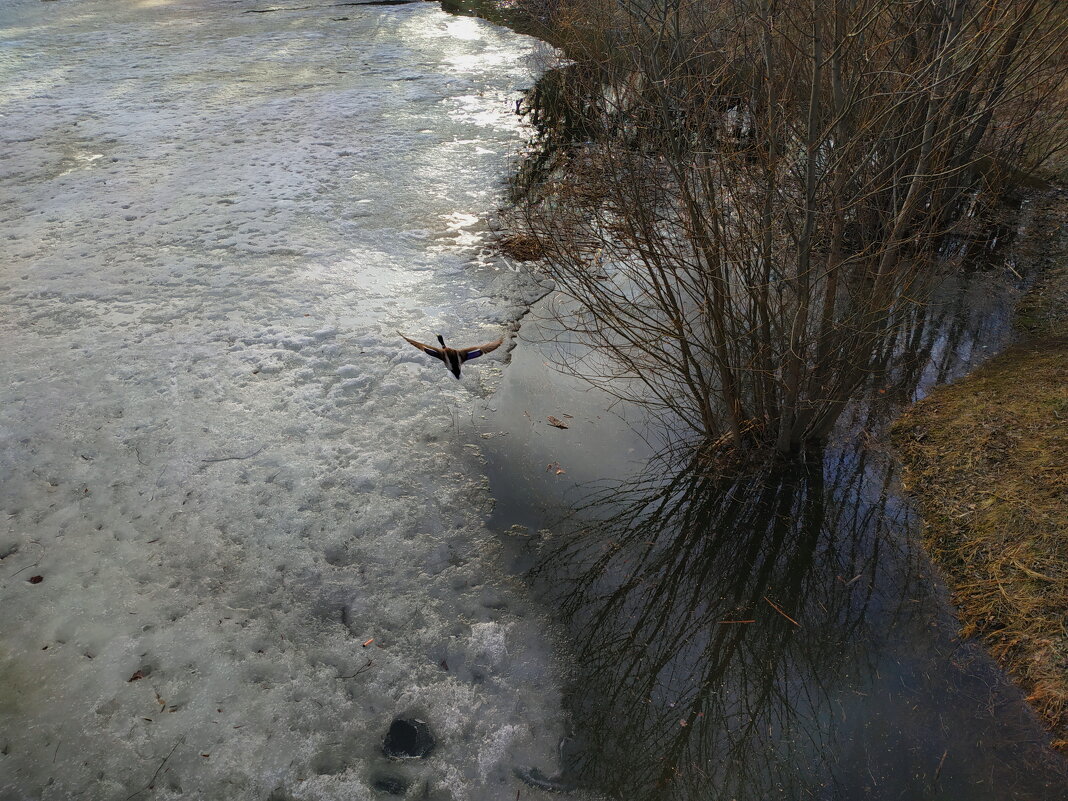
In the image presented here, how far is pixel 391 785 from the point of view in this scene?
2.99m

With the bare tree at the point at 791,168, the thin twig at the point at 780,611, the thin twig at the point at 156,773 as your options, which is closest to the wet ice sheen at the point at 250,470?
the thin twig at the point at 156,773

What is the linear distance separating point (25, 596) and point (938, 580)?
15.3 ft

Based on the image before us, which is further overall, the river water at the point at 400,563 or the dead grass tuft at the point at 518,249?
the dead grass tuft at the point at 518,249

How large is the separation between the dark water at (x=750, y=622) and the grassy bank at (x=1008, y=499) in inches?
4.9

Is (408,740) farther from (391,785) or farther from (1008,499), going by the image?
(1008,499)

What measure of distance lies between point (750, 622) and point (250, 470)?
9.86 feet

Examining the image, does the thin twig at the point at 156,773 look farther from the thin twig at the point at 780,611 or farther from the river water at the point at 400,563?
the thin twig at the point at 780,611

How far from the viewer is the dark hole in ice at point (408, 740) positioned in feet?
10.2

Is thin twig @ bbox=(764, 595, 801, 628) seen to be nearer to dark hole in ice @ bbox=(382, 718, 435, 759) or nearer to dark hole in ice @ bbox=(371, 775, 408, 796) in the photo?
dark hole in ice @ bbox=(382, 718, 435, 759)

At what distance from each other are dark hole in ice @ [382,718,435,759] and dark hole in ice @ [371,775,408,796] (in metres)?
0.09

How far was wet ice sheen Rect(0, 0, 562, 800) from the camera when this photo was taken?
3.17m

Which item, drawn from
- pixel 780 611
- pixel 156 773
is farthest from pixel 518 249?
pixel 156 773

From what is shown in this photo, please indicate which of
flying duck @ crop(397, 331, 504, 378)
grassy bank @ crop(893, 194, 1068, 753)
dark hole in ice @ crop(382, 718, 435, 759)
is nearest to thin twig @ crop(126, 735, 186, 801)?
dark hole in ice @ crop(382, 718, 435, 759)

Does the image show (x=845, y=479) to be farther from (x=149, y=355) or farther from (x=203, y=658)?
(x=149, y=355)
